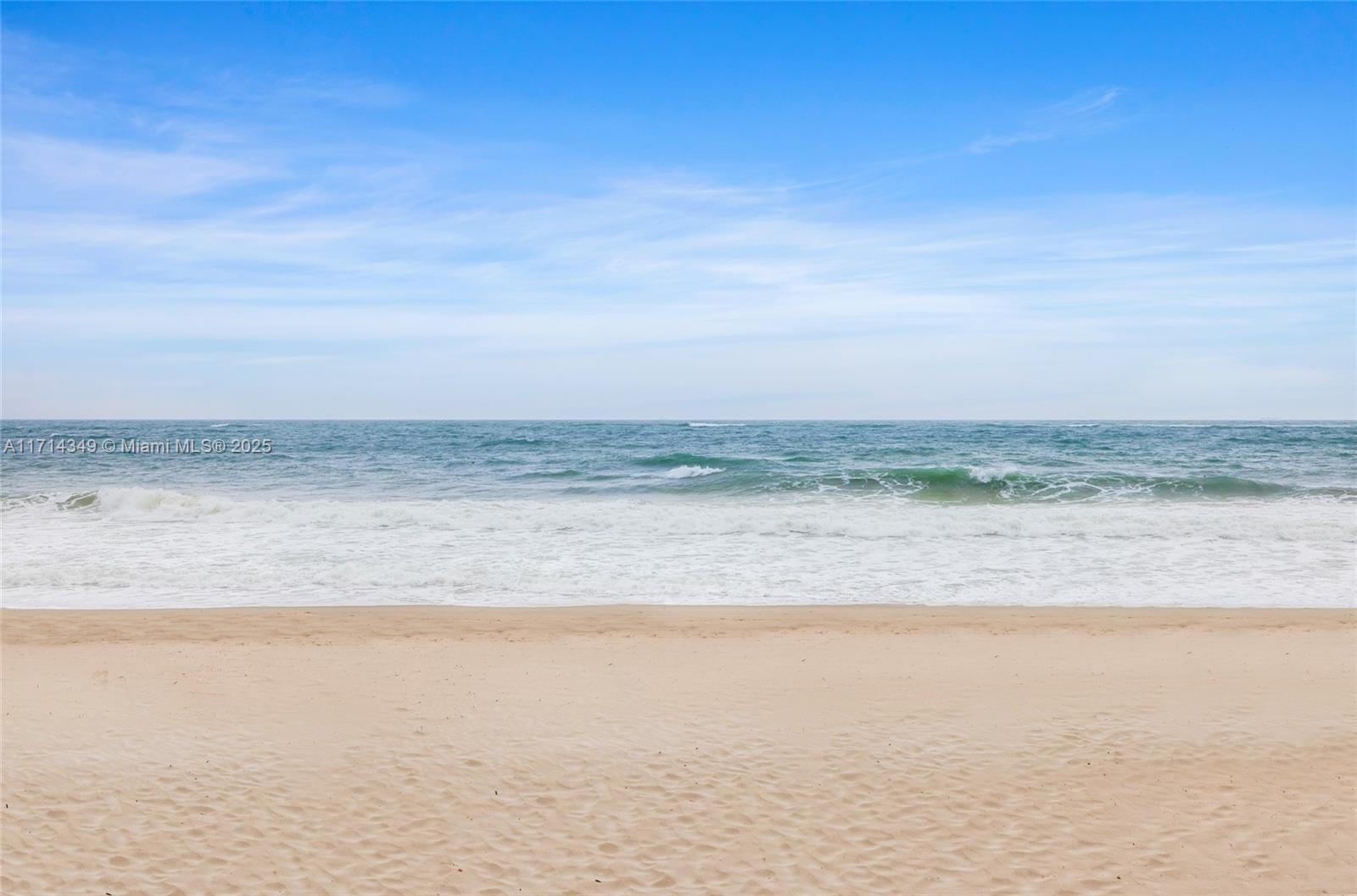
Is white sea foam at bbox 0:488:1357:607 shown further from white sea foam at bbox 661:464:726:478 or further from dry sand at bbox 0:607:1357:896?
white sea foam at bbox 661:464:726:478

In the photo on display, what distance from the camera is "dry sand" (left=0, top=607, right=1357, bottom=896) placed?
14.6 feet

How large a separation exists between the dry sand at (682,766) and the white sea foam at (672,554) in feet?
9.61

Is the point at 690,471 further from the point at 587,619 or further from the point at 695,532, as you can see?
the point at 587,619

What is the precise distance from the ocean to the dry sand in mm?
3094

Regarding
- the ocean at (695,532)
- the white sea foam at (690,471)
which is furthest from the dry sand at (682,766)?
the white sea foam at (690,471)

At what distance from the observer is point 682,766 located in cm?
555

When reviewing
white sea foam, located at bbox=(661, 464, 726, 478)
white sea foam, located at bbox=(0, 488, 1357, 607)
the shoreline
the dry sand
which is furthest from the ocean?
the dry sand

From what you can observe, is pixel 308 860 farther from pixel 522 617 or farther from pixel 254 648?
pixel 522 617

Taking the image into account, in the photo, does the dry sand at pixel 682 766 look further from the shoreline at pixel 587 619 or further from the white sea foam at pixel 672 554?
the white sea foam at pixel 672 554

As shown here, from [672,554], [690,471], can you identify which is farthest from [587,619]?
[690,471]

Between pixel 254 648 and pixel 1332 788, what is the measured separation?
30.6 feet

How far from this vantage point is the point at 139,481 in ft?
93.0

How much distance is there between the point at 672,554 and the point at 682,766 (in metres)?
9.02

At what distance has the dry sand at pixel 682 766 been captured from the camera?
444cm
